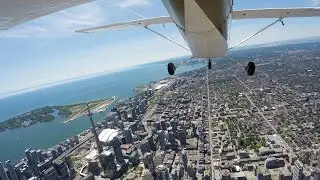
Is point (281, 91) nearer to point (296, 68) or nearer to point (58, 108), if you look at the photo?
point (296, 68)

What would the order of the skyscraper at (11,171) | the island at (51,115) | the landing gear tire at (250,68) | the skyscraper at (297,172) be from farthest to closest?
the island at (51,115) → the skyscraper at (11,171) → the skyscraper at (297,172) → the landing gear tire at (250,68)

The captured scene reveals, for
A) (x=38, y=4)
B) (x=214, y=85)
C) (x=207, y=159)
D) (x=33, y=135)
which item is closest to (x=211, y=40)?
(x=38, y=4)

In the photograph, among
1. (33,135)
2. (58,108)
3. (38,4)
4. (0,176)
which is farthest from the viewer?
(58,108)

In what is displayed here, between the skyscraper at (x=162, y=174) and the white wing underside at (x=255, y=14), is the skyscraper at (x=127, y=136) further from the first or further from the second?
the white wing underside at (x=255, y=14)

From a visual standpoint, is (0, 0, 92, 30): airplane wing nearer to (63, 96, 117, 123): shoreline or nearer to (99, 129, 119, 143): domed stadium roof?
(99, 129, 119, 143): domed stadium roof

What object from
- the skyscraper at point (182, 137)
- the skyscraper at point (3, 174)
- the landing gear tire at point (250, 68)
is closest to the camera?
the landing gear tire at point (250, 68)

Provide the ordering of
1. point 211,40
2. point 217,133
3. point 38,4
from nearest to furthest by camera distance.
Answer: point 38,4, point 211,40, point 217,133

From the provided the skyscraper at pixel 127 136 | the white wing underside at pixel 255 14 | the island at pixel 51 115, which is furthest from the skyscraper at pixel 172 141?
the island at pixel 51 115

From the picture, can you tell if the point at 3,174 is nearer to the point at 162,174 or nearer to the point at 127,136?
the point at 127,136

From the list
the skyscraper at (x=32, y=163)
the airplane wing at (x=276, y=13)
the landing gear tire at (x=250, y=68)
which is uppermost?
the airplane wing at (x=276, y=13)
